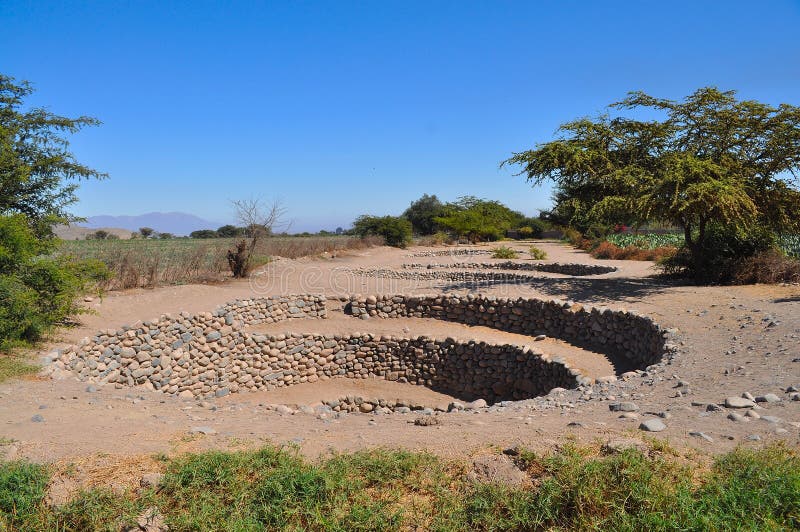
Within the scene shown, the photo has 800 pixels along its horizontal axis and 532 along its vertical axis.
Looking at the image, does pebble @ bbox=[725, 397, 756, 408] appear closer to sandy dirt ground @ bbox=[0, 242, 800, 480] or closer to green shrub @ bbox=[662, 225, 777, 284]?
sandy dirt ground @ bbox=[0, 242, 800, 480]

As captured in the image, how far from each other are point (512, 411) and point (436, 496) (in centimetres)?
237

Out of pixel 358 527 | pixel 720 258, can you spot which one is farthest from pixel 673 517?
pixel 720 258

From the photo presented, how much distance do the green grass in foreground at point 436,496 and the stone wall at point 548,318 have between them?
4844mm

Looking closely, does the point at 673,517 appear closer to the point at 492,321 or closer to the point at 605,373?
the point at 605,373

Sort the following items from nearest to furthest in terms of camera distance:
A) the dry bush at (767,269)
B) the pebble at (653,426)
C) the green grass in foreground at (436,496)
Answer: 1. the green grass in foreground at (436,496)
2. the pebble at (653,426)
3. the dry bush at (767,269)

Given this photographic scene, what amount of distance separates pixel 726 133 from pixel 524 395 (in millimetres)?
8838

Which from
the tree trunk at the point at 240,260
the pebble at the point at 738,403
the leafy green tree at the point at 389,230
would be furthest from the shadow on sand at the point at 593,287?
the leafy green tree at the point at 389,230

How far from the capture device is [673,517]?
9.04ft

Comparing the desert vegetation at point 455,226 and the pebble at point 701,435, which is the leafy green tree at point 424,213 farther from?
the pebble at point 701,435

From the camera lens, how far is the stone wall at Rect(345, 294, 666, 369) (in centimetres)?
859

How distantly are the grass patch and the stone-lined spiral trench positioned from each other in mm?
612

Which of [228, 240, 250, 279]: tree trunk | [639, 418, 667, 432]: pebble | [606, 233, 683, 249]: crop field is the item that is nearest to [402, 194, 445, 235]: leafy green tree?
[606, 233, 683, 249]: crop field

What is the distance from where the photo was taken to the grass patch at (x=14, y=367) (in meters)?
6.48

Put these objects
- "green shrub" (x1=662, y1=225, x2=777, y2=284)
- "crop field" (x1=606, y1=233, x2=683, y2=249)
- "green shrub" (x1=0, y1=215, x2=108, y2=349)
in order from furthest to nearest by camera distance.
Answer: "crop field" (x1=606, y1=233, x2=683, y2=249)
"green shrub" (x1=662, y1=225, x2=777, y2=284)
"green shrub" (x1=0, y1=215, x2=108, y2=349)
